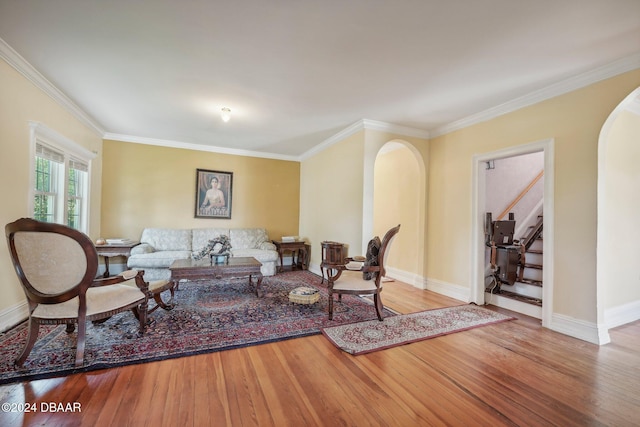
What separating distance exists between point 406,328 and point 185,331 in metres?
2.26

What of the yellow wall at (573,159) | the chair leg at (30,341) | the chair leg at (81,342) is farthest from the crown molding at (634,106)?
the chair leg at (30,341)

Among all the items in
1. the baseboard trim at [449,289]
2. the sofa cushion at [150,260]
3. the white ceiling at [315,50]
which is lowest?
the baseboard trim at [449,289]

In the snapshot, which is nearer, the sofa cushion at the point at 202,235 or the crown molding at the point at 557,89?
the crown molding at the point at 557,89

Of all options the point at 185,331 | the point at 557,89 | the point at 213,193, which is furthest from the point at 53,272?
the point at 557,89

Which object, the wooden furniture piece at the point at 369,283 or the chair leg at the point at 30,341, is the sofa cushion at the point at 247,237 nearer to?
the wooden furniture piece at the point at 369,283

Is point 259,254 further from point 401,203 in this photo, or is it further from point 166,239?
point 401,203

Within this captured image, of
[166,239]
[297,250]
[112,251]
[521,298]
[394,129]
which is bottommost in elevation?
[521,298]

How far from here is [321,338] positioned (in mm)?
2557

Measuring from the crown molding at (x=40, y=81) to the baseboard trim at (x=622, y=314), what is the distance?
6625 millimetres

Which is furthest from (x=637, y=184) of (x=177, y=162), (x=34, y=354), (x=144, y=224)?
(x=144, y=224)

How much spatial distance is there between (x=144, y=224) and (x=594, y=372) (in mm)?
6648

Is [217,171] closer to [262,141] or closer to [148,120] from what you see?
[262,141]

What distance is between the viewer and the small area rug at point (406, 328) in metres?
2.43

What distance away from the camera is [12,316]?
2.66 m
